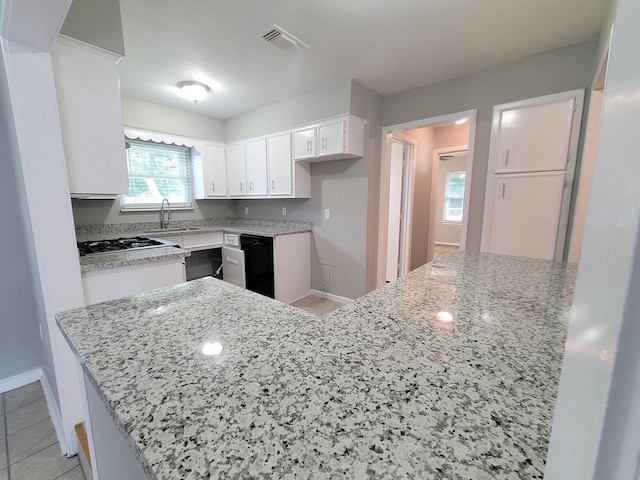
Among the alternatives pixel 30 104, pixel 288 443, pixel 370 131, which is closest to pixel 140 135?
pixel 30 104

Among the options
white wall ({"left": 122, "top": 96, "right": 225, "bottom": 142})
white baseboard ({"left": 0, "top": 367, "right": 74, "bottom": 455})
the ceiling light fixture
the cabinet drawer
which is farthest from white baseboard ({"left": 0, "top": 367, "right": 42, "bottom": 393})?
the ceiling light fixture

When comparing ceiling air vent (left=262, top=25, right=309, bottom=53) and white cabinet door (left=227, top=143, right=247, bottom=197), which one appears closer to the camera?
ceiling air vent (left=262, top=25, right=309, bottom=53)

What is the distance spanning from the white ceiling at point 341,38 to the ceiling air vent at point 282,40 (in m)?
0.05

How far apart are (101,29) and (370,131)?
2410 millimetres

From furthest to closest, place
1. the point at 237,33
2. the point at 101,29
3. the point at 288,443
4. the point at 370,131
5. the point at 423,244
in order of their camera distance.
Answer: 1. the point at 423,244
2. the point at 370,131
3. the point at 237,33
4. the point at 101,29
5. the point at 288,443

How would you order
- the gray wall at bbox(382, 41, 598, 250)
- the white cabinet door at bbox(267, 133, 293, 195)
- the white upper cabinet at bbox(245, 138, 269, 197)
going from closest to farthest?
1. the gray wall at bbox(382, 41, 598, 250)
2. the white cabinet door at bbox(267, 133, 293, 195)
3. the white upper cabinet at bbox(245, 138, 269, 197)

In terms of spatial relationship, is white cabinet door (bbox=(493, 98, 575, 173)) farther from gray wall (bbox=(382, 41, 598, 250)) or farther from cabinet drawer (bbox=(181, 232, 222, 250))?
cabinet drawer (bbox=(181, 232, 222, 250))

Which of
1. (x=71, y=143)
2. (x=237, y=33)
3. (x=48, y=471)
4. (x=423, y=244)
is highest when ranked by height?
(x=237, y=33)

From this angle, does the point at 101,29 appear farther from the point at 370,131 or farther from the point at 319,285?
the point at 319,285

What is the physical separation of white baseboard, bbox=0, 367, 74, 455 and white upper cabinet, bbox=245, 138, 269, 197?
2.74 m

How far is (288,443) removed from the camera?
39 cm

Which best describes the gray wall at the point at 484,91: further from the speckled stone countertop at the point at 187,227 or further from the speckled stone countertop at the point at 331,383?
the speckled stone countertop at the point at 331,383

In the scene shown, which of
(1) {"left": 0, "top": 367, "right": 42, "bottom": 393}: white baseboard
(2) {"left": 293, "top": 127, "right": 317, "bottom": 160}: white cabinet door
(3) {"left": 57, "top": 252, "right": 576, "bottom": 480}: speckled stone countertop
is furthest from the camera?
(2) {"left": 293, "top": 127, "right": 317, "bottom": 160}: white cabinet door

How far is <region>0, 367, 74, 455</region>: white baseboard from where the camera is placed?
57.6 inches
